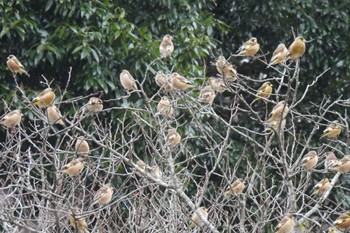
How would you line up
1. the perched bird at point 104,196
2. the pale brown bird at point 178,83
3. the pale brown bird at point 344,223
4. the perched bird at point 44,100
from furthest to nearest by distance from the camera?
the pale brown bird at point 178,83 < the pale brown bird at point 344,223 < the perched bird at point 44,100 < the perched bird at point 104,196

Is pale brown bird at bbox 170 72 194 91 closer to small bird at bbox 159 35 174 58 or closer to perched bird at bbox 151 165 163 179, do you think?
small bird at bbox 159 35 174 58

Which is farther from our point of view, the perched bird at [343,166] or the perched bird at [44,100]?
the perched bird at [343,166]

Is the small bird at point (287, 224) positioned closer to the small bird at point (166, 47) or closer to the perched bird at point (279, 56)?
the perched bird at point (279, 56)

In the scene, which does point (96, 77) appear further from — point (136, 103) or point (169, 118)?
point (169, 118)

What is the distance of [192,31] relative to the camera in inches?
324

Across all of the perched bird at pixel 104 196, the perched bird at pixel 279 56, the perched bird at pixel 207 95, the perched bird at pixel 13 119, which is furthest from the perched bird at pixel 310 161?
the perched bird at pixel 13 119

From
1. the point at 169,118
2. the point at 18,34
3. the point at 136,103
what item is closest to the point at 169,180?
the point at 169,118

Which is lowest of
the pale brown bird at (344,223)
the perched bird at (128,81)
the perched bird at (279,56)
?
the pale brown bird at (344,223)

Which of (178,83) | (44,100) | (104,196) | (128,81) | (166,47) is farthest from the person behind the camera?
(166,47)

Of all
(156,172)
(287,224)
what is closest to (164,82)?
(156,172)

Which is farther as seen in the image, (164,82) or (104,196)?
(164,82)

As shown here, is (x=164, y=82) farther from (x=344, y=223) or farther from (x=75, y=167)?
(x=344, y=223)

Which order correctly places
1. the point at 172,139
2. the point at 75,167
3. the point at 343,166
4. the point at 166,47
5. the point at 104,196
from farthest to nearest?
the point at 166,47 < the point at 172,139 < the point at 343,166 < the point at 104,196 < the point at 75,167

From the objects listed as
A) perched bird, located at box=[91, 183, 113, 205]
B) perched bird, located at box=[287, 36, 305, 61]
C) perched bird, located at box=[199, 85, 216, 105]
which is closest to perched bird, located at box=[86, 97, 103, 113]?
perched bird, located at box=[91, 183, 113, 205]
